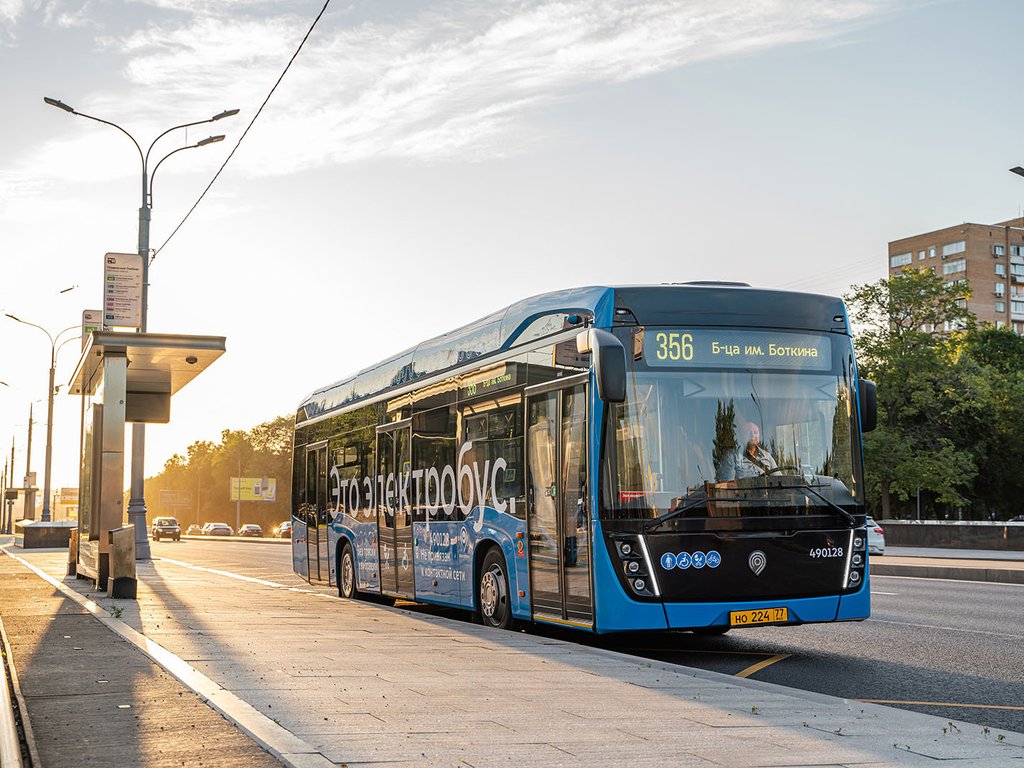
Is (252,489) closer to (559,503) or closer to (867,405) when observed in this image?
(559,503)

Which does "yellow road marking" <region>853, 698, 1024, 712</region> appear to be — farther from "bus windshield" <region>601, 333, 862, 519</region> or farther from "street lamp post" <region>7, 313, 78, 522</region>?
"street lamp post" <region>7, 313, 78, 522</region>

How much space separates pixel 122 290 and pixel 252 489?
353 ft

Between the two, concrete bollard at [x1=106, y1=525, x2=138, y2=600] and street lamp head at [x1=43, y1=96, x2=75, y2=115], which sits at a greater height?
street lamp head at [x1=43, y1=96, x2=75, y2=115]

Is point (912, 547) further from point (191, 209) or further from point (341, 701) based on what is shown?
point (341, 701)

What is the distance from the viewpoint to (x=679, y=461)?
10.9 m

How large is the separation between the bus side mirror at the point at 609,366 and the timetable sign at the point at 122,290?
946 cm

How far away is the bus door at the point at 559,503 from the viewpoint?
11258 millimetres

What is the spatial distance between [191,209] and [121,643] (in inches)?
787

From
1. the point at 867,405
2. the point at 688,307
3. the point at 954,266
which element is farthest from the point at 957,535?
the point at 954,266

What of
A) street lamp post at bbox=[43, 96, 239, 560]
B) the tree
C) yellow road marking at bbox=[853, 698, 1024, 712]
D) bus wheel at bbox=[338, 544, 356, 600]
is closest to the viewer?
yellow road marking at bbox=[853, 698, 1024, 712]

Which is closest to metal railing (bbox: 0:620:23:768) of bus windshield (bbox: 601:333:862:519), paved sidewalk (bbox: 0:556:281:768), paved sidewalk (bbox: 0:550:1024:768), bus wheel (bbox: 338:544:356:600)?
paved sidewalk (bbox: 0:556:281:768)

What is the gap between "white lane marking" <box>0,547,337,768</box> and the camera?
5.87m

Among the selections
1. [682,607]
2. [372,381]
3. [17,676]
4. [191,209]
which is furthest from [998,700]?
[191,209]

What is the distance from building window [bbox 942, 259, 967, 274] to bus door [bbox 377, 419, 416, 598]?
124 metres
